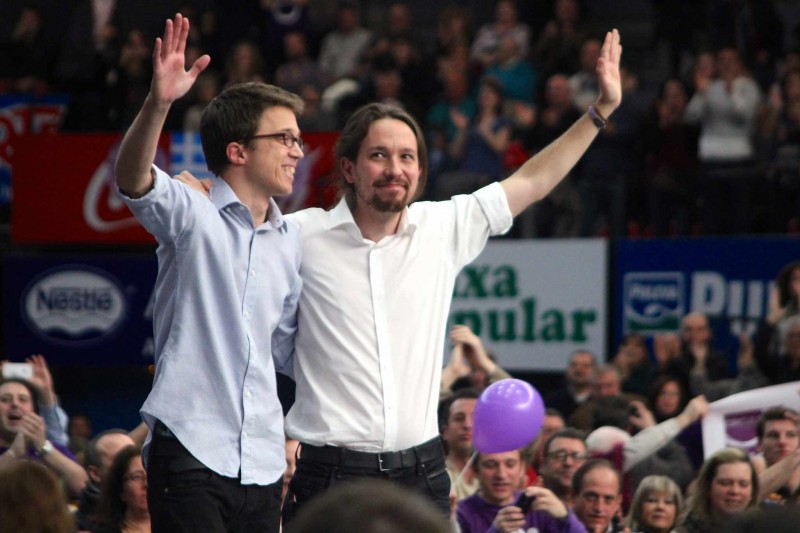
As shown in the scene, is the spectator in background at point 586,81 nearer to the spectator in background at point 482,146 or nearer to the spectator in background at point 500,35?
the spectator in background at point 482,146

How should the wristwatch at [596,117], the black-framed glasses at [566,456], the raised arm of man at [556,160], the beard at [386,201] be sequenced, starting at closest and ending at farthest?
the beard at [386,201], the raised arm of man at [556,160], the wristwatch at [596,117], the black-framed glasses at [566,456]

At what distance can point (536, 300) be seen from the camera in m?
11.3

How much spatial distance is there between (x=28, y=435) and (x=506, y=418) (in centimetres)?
254

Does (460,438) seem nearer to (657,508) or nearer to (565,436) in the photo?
(565,436)

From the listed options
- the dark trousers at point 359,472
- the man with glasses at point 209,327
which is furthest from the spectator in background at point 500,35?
the man with glasses at point 209,327

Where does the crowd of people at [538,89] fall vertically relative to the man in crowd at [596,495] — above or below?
above

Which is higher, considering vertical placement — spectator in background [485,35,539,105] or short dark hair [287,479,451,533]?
spectator in background [485,35,539,105]

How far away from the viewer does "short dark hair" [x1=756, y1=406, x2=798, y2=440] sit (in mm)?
7465

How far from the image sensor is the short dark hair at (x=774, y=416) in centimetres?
746

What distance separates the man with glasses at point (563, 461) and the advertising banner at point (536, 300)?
3874mm

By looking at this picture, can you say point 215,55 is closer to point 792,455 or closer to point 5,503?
point 792,455

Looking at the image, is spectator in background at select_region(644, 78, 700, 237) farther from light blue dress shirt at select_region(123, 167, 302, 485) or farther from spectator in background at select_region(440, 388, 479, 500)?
light blue dress shirt at select_region(123, 167, 302, 485)

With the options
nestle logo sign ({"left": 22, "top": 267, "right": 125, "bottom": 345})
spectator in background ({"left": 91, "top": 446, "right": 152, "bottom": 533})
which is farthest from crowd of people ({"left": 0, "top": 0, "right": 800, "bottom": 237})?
spectator in background ({"left": 91, "top": 446, "right": 152, "bottom": 533})

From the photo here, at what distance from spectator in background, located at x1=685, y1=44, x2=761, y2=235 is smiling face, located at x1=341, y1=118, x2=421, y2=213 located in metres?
7.44
